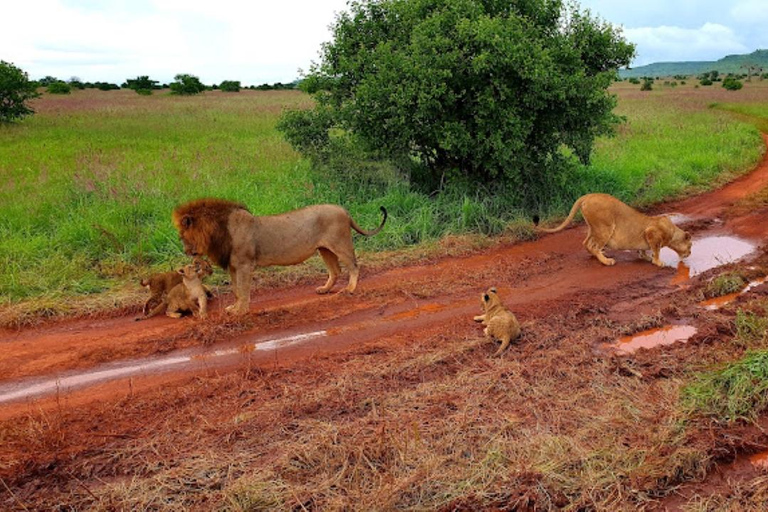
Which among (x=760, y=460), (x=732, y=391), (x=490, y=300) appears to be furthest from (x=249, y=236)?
(x=760, y=460)

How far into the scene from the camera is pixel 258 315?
7.57m

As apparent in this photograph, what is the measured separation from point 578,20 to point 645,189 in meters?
4.39

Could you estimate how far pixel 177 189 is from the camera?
40.5 ft

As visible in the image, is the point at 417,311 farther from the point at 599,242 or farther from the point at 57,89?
the point at 57,89

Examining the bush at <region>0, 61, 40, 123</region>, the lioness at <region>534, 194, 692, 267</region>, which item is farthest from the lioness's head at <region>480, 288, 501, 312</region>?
the bush at <region>0, 61, 40, 123</region>

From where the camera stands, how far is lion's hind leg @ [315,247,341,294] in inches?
332

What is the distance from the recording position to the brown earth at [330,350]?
15.0 ft

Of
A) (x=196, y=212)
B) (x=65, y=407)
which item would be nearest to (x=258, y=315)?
(x=196, y=212)

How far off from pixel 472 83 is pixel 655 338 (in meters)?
6.34

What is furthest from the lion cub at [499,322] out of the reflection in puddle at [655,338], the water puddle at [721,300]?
the water puddle at [721,300]

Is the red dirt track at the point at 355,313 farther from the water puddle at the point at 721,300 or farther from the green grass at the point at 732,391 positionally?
Result: the green grass at the point at 732,391

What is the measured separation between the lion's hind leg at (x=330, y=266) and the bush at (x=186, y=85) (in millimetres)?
42997

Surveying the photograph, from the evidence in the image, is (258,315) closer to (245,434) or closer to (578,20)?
(245,434)

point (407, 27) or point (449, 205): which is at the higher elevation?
point (407, 27)
